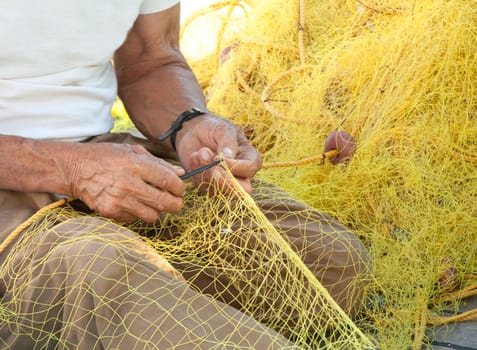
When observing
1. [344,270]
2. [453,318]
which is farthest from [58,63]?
[453,318]

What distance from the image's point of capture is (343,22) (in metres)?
3.03

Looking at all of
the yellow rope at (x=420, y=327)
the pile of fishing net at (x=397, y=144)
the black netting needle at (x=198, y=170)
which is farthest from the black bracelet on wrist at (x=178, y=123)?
the yellow rope at (x=420, y=327)

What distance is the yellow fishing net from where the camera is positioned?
5.07 feet

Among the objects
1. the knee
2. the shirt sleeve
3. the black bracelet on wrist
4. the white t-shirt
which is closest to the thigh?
the knee

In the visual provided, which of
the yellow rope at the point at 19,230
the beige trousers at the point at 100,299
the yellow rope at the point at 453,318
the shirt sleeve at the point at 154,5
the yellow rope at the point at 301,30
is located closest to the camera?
the beige trousers at the point at 100,299

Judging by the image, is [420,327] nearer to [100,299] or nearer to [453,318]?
[453,318]

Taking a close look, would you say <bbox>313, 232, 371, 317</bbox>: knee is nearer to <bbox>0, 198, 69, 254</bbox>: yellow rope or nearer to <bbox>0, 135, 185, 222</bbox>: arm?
<bbox>0, 135, 185, 222</bbox>: arm

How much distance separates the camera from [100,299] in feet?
4.95

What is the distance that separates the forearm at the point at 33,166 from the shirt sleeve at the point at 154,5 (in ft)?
2.17

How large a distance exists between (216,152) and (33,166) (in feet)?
1.63

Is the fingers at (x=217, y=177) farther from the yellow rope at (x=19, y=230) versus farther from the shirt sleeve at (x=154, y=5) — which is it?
the shirt sleeve at (x=154, y=5)

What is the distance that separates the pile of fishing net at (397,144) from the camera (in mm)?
2184

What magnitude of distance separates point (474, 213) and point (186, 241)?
916 mm

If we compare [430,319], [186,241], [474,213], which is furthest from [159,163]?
[474,213]
